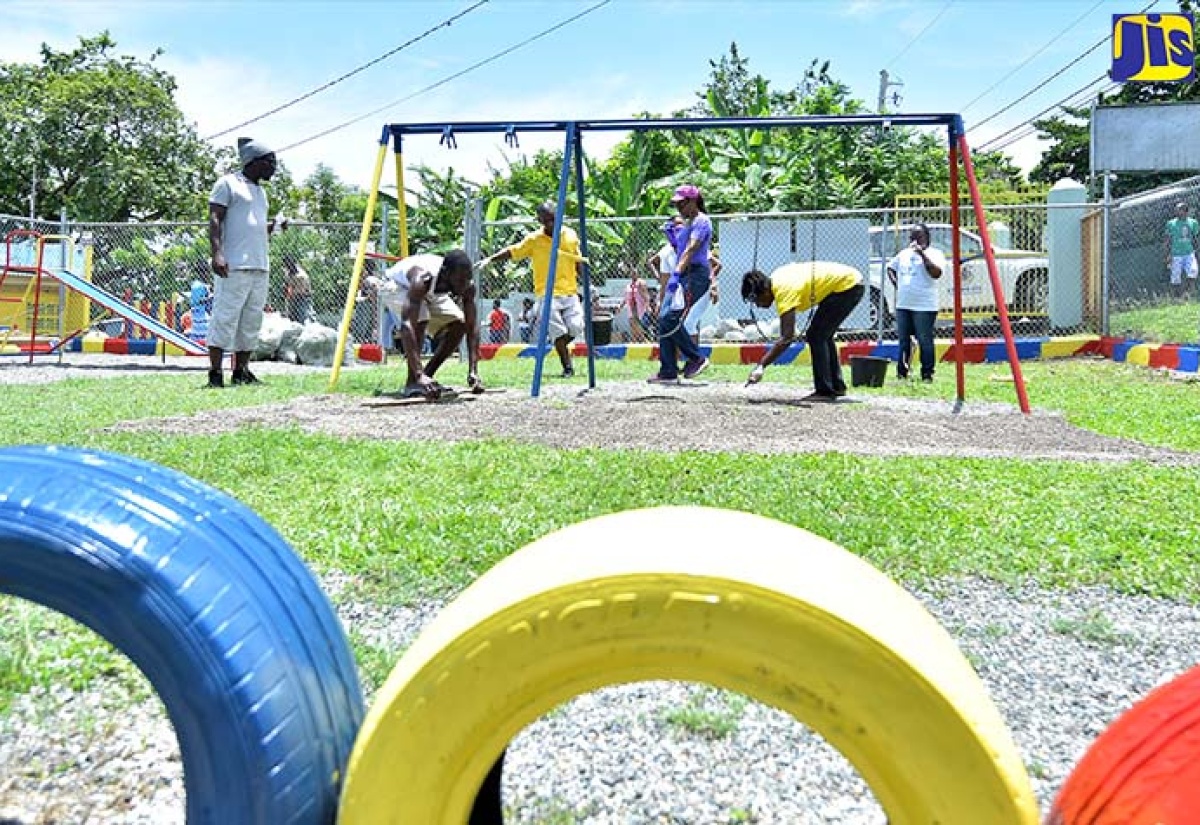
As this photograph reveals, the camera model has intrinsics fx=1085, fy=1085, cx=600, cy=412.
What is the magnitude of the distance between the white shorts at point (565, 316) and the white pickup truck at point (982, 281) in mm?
6994

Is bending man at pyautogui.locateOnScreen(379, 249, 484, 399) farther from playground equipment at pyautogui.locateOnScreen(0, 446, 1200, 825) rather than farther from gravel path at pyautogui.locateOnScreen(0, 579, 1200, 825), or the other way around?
playground equipment at pyautogui.locateOnScreen(0, 446, 1200, 825)

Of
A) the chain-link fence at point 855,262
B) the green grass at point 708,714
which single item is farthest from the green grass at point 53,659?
the chain-link fence at point 855,262

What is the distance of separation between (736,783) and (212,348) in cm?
895

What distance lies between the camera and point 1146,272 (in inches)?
607

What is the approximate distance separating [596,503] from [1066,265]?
15.2 meters

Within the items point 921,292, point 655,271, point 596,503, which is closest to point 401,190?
point 655,271

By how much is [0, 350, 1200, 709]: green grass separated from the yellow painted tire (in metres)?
1.23

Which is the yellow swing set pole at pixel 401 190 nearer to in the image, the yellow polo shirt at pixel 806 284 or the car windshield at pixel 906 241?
the yellow polo shirt at pixel 806 284

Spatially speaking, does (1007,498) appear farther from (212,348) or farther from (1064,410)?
(212,348)

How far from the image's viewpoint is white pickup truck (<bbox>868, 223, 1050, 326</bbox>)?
59.1 feet

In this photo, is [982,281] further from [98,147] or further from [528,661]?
[98,147]

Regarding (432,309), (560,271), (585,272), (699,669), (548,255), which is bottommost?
(699,669)

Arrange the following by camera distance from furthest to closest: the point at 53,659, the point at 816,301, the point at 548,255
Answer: the point at 548,255
the point at 816,301
the point at 53,659

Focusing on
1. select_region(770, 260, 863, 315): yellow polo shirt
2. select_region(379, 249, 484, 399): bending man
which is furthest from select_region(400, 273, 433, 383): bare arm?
select_region(770, 260, 863, 315): yellow polo shirt
